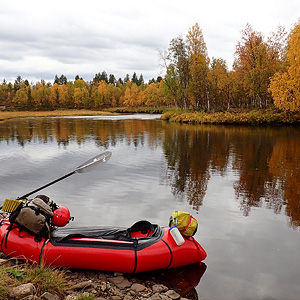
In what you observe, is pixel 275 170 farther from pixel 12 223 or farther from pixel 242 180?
pixel 12 223

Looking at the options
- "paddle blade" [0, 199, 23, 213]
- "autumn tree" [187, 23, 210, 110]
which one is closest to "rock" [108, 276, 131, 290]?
"paddle blade" [0, 199, 23, 213]

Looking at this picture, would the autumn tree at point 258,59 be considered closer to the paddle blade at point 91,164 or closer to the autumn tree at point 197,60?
the autumn tree at point 197,60

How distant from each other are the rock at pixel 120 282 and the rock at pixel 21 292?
1387mm

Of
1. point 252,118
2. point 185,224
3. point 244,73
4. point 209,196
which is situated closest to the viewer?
point 185,224

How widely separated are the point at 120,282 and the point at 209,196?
5.47 metres

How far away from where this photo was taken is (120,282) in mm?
4883

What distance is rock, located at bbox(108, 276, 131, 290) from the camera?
15.7 ft

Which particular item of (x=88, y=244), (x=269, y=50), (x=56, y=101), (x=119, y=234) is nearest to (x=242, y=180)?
(x=119, y=234)

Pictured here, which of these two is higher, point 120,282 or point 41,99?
point 41,99

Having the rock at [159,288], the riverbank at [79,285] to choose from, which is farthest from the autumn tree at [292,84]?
the rock at [159,288]

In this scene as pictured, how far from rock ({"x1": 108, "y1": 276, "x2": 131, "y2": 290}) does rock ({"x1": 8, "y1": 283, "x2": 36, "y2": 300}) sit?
1387 millimetres

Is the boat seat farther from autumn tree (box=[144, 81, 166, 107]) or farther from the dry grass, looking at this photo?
autumn tree (box=[144, 81, 166, 107])

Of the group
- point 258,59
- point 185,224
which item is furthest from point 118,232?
point 258,59

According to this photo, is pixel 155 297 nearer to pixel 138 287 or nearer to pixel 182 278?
pixel 138 287
